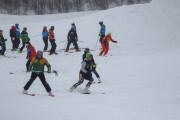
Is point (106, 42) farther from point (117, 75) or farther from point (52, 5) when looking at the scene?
point (52, 5)

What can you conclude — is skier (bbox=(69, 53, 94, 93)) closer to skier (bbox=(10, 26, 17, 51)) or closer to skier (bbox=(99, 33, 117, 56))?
skier (bbox=(99, 33, 117, 56))

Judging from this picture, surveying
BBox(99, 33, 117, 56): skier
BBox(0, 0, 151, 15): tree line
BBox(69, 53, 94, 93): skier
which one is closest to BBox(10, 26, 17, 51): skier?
BBox(99, 33, 117, 56): skier

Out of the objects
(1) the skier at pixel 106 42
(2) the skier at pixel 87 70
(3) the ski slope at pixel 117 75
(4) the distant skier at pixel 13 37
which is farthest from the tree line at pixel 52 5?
(2) the skier at pixel 87 70

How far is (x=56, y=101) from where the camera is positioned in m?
8.95

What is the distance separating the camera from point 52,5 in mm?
48938

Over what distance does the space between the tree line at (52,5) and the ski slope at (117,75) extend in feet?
65.3

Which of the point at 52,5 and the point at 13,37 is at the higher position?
the point at 52,5

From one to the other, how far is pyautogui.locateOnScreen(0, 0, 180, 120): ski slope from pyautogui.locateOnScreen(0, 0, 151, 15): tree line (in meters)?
19.9

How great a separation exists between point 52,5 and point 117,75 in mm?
36346

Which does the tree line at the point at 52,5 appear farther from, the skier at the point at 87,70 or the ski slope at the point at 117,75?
the skier at the point at 87,70

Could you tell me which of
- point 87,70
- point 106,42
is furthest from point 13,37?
point 87,70

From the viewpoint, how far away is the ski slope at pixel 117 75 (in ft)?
26.1

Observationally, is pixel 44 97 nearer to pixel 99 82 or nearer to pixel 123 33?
pixel 99 82

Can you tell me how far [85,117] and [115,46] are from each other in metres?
14.4
